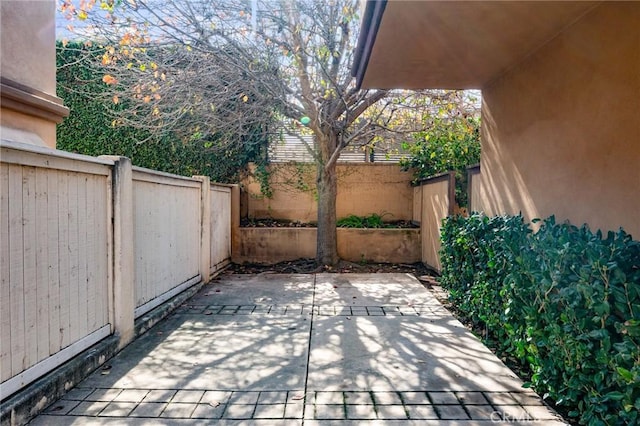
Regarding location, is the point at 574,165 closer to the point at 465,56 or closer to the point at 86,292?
the point at 465,56

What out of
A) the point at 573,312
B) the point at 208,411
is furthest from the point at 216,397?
the point at 573,312

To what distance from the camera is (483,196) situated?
17.0 ft

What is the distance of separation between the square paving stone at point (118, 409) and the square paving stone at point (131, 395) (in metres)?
0.05

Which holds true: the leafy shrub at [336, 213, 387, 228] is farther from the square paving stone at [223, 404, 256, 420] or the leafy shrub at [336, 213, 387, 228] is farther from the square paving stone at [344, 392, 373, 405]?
the square paving stone at [223, 404, 256, 420]

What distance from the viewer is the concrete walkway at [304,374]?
2.62 m

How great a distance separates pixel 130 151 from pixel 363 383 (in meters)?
7.87

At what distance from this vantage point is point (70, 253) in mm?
3029

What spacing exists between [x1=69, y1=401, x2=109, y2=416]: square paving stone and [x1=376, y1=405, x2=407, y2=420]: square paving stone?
1874 millimetres

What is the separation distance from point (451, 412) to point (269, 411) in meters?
1.21

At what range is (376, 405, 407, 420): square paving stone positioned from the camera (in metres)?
2.58

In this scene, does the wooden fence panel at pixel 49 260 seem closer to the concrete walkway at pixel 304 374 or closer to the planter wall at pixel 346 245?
the concrete walkway at pixel 304 374

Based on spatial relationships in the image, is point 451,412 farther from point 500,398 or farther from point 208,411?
point 208,411

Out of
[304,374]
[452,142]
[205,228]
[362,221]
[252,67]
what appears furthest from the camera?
[362,221]

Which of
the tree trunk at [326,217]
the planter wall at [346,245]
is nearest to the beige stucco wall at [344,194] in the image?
the planter wall at [346,245]
